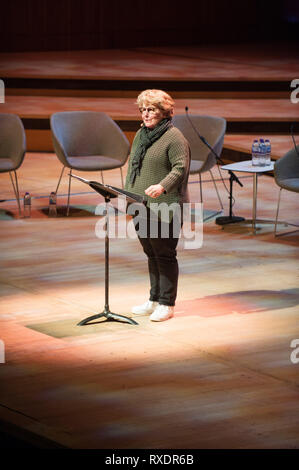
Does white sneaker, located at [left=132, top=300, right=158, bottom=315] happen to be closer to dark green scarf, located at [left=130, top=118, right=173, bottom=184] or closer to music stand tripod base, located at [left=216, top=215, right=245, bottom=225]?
dark green scarf, located at [left=130, top=118, right=173, bottom=184]

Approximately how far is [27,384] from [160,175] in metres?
1.27

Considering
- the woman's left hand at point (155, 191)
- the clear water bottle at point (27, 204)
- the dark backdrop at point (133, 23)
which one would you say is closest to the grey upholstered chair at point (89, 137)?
the clear water bottle at point (27, 204)

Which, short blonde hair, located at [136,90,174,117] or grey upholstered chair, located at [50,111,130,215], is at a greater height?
short blonde hair, located at [136,90,174,117]

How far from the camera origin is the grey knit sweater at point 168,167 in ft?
15.1

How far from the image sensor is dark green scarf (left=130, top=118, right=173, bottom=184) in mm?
4648

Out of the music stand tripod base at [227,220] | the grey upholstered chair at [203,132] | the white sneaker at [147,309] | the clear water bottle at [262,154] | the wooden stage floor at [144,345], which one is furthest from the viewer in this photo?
the grey upholstered chair at [203,132]

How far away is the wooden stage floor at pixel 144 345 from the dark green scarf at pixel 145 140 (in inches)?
33.1

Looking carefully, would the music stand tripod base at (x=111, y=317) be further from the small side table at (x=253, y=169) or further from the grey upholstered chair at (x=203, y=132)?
the grey upholstered chair at (x=203, y=132)

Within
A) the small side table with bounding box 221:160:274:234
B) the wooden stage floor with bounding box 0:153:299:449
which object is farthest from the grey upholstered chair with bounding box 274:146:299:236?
the wooden stage floor with bounding box 0:153:299:449

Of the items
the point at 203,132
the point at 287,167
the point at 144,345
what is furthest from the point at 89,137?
the point at 144,345

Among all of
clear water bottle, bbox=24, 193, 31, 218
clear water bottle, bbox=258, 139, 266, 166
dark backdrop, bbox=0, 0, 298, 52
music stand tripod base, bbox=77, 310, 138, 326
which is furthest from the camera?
dark backdrop, bbox=0, 0, 298, 52

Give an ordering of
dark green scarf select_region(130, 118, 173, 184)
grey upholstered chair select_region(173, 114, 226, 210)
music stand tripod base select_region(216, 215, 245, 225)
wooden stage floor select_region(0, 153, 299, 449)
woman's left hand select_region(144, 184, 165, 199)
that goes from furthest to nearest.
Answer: grey upholstered chair select_region(173, 114, 226, 210) < music stand tripod base select_region(216, 215, 245, 225) < dark green scarf select_region(130, 118, 173, 184) < woman's left hand select_region(144, 184, 165, 199) < wooden stage floor select_region(0, 153, 299, 449)

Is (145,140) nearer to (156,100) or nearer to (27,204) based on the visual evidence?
(156,100)
